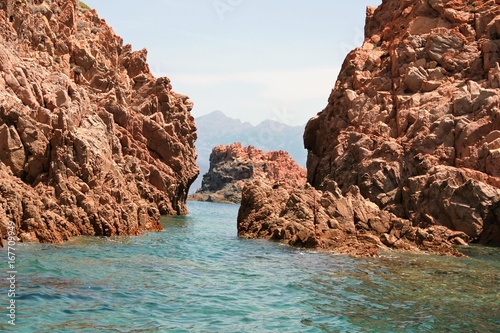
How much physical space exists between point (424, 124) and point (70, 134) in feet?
130

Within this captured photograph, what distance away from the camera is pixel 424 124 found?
62.6 meters

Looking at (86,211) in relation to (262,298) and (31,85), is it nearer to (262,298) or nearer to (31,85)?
(31,85)

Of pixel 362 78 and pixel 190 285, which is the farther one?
pixel 362 78

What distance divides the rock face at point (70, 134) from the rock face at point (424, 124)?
15.1 m

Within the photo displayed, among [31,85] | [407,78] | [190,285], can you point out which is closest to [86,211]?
[31,85]

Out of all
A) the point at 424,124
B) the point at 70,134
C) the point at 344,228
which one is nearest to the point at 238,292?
the point at 344,228

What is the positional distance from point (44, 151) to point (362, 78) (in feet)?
153

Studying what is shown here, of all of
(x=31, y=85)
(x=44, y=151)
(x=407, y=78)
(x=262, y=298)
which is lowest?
(x=262, y=298)

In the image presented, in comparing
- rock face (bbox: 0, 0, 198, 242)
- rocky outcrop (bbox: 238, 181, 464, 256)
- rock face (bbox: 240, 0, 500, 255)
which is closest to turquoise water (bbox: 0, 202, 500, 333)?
rock face (bbox: 0, 0, 198, 242)

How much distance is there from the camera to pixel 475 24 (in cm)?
6969

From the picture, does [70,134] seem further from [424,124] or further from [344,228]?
[424,124]

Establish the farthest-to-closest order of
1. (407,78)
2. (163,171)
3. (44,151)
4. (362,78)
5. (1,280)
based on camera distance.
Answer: (163,171) → (362,78) → (407,78) → (44,151) → (1,280)

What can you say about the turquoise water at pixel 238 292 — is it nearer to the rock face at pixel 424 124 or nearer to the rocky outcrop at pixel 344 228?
the rocky outcrop at pixel 344 228

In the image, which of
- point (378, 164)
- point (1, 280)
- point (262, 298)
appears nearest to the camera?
point (1, 280)
